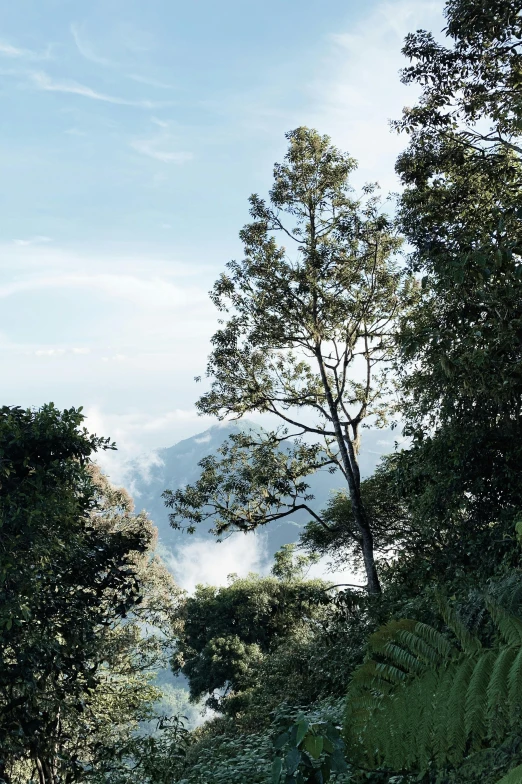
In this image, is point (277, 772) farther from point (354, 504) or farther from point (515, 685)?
point (354, 504)

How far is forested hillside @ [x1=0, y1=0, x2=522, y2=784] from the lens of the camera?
2.82 m

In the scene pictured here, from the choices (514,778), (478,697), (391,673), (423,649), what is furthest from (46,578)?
(514,778)

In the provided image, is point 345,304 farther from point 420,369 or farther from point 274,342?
point 420,369

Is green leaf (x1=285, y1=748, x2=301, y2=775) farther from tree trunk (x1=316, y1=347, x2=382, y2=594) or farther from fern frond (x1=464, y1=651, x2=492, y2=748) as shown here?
tree trunk (x1=316, y1=347, x2=382, y2=594)

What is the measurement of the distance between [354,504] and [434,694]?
1370cm

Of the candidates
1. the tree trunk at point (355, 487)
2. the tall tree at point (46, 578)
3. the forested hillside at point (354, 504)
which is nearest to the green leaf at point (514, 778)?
the forested hillside at point (354, 504)

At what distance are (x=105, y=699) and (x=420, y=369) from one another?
957 cm

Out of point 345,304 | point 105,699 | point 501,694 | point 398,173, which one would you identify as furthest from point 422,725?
point 345,304

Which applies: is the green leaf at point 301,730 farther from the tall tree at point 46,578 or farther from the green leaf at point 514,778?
the tall tree at point 46,578

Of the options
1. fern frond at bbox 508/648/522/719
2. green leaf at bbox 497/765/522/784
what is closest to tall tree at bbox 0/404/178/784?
fern frond at bbox 508/648/522/719

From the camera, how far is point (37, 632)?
6.93m

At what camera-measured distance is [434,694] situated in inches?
101

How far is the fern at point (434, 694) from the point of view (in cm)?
236

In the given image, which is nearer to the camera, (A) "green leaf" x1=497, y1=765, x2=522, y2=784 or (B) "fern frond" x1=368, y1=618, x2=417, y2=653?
(A) "green leaf" x1=497, y1=765, x2=522, y2=784
